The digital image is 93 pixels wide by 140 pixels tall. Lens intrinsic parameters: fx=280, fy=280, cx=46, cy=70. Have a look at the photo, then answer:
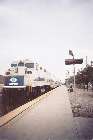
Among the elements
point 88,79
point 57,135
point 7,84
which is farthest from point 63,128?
point 88,79

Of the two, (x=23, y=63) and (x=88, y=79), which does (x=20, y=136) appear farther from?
(x=88, y=79)

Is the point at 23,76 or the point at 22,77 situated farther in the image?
the point at 23,76

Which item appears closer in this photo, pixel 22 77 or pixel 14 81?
pixel 14 81

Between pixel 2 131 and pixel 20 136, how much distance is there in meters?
0.92

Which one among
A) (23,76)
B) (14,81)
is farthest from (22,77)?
(14,81)

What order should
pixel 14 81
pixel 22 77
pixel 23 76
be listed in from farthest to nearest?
1. pixel 23 76
2. pixel 22 77
3. pixel 14 81

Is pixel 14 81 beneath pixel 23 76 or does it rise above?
beneath

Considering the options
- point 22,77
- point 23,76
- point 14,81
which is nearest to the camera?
point 14,81

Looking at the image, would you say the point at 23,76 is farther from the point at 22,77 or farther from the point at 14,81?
the point at 14,81

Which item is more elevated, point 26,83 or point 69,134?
point 26,83

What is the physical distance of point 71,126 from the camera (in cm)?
1012

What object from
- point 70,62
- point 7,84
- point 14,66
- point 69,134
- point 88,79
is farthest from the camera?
point 88,79

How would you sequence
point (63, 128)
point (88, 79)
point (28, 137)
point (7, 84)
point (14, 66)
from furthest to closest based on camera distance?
point (88, 79)
point (14, 66)
point (7, 84)
point (63, 128)
point (28, 137)

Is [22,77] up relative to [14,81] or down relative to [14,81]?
up
